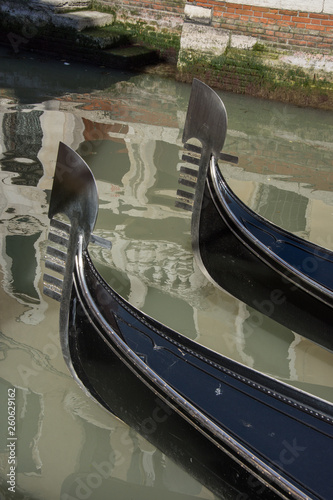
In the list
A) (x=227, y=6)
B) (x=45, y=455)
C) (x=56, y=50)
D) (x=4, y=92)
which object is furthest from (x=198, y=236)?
(x=56, y=50)

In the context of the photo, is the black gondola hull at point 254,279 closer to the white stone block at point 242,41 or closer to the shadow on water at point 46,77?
the shadow on water at point 46,77

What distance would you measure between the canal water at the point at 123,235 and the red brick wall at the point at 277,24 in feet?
1.84

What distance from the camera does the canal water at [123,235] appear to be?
1.96 metres

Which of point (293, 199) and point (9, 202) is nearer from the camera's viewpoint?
point (9, 202)

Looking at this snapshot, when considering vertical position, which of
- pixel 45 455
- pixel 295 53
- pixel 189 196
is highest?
pixel 295 53

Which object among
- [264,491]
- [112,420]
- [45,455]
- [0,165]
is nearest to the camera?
[264,491]

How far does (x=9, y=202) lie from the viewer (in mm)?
3389

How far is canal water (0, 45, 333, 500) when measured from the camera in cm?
196

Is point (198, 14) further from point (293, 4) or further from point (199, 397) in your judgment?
point (199, 397)

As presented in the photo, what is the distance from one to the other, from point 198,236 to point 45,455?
122cm

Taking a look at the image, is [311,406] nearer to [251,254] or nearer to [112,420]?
[112,420]

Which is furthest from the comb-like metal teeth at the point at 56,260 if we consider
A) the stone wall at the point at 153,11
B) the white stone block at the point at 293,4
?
the stone wall at the point at 153,11

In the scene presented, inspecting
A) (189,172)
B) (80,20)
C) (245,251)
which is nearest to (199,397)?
(245,251)

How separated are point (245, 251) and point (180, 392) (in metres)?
Result: 0.96
